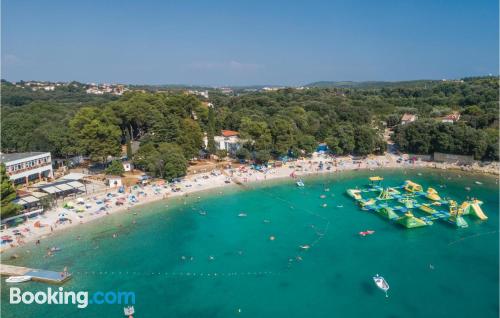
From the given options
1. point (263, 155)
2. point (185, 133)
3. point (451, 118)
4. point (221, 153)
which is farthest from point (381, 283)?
point (451, 118)

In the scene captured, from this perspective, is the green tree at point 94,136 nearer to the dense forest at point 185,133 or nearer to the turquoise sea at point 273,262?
the dense forest at point 185,133

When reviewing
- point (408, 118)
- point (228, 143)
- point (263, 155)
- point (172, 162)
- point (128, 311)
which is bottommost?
point (128, 311)

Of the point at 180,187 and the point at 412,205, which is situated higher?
the point at 180,187

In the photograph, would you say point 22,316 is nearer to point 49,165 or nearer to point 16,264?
point 16,264

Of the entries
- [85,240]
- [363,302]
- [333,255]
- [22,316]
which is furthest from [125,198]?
[363,302]

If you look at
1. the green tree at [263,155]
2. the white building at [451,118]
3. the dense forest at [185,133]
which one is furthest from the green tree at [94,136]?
the white building at [451,118]

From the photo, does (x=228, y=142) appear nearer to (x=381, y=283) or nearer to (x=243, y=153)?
(x=243, y=153)
